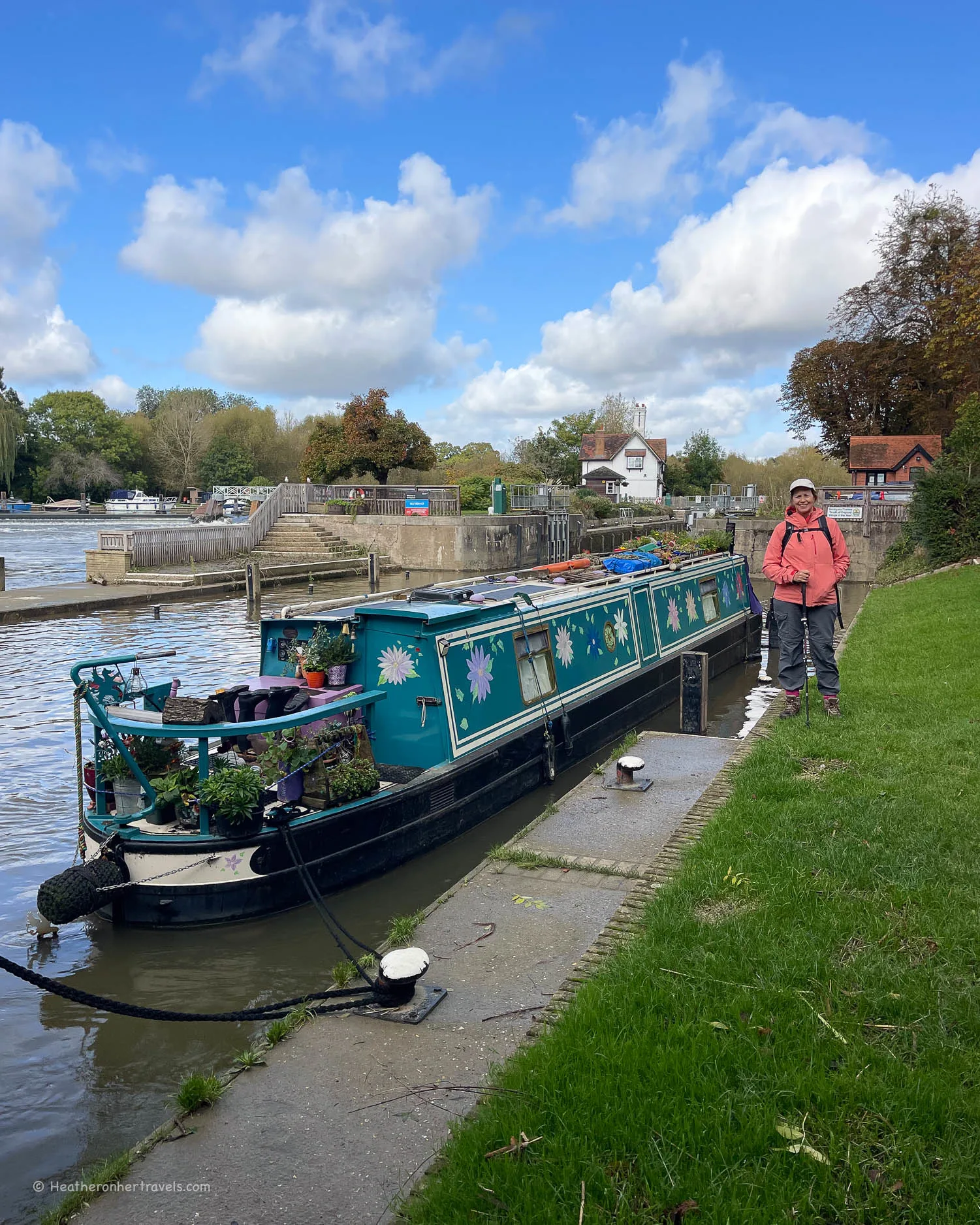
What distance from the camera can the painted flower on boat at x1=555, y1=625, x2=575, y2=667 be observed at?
968 cm

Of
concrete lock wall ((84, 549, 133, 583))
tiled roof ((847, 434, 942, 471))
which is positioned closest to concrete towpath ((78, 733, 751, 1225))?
concrete lock wall ((84, 549, 133, 583))

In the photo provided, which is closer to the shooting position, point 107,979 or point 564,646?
point 107,979

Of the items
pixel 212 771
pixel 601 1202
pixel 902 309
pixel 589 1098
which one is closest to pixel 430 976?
pixel 589 1098

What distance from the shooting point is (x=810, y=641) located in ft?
26.8

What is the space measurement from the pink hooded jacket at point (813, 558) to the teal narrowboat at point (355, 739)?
244cm

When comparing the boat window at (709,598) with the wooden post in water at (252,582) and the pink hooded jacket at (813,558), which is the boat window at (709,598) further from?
the wooden post in water at (252,582)

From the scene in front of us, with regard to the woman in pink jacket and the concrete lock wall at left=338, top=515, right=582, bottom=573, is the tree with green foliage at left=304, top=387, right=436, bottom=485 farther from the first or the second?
the woman in pink jacket

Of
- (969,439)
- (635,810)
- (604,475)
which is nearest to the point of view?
(635,810)

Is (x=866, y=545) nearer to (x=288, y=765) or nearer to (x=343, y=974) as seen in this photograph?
(x=288, y=765)

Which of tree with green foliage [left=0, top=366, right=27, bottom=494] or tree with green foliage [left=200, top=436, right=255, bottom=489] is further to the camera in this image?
tree with green foliage [left=200, top=436, right=255, bottom=489]

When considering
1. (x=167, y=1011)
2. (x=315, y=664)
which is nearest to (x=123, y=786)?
(x=315, y=664)

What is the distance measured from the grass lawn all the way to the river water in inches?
82.2

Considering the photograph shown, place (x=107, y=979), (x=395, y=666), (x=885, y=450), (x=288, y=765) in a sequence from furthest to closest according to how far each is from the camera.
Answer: (x=885, y=450), (x=395, y=666), (x=288, y=765), (x=107, y=979)

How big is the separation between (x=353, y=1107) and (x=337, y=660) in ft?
15.1
